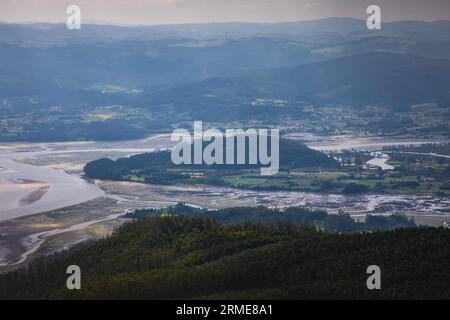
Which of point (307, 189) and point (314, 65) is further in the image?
point (314, 65)

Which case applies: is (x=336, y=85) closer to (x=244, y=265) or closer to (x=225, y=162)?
(x=225, y=162)

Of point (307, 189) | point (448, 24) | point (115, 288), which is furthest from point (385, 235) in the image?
point (448, 24)

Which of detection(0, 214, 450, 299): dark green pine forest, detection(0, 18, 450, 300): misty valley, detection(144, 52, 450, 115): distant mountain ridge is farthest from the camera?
detection(144, 52, 450, 115): distant mountain ridge

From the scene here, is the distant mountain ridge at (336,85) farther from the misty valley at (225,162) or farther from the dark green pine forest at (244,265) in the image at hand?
the dark green pine forest at (244,265)

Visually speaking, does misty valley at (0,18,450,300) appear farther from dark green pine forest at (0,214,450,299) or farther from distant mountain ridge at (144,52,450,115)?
distant mountain ridge at (144,52,450,115)

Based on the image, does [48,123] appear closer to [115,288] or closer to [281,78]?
[281,78]

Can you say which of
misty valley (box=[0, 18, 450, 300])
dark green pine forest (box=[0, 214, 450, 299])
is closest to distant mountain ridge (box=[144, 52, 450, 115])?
misty valley (box=[0, 18, 450, 300])
